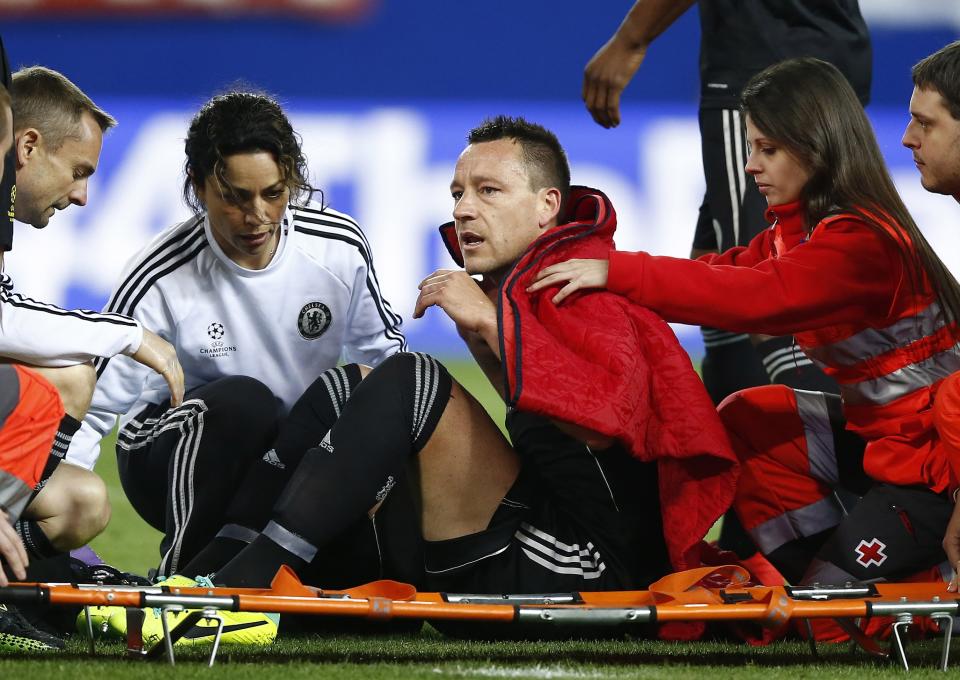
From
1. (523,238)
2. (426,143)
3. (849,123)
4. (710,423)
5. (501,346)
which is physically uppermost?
(426,143)

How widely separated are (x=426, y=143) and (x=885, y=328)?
5.81 meters

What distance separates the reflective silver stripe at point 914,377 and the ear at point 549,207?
768mm

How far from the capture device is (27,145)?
3.05 m

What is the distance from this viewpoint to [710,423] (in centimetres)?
251

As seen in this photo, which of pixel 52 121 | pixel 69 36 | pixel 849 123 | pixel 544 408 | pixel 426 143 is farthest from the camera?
pixel 69 36

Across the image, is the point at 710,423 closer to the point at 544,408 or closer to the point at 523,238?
the point at 544,408

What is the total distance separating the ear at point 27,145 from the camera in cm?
302

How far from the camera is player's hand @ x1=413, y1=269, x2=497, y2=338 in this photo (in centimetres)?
262

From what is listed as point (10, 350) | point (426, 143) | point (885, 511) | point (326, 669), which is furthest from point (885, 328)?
point (426, 143)

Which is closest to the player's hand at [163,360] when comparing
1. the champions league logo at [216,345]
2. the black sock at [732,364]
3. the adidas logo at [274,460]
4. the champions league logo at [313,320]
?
the adidas logo at [274,460]

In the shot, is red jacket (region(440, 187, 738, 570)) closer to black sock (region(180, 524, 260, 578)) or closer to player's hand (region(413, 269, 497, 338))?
player's hand (region(413, 269, 497, 338))

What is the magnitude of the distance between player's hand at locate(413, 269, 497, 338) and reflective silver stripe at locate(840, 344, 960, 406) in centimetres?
75

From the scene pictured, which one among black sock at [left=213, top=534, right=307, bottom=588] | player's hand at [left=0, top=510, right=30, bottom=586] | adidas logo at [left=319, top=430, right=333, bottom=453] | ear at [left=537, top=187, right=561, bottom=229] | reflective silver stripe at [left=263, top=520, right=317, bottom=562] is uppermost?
ear at [left=537, top=187, right=561, bottom=229]

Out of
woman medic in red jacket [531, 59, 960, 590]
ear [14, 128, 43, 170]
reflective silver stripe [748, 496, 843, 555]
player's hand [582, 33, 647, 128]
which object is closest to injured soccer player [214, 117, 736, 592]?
woman medic in red jacket [531, 59, 960, 590]
